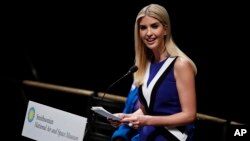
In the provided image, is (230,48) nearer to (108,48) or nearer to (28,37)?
(108,48)

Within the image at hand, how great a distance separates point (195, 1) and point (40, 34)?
6.88ft

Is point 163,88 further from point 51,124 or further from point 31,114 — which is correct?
point 31,114

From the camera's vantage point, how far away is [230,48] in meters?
3.33

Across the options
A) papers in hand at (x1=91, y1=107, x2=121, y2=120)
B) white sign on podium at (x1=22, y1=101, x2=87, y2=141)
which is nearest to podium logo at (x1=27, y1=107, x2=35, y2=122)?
white sign on podium at (x1=22, y1=101, x2=87, y2=141)

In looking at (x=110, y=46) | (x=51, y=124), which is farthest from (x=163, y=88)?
(x=110, y=46)

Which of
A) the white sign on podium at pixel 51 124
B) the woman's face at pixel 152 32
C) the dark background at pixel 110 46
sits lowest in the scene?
the white sign on podium at pixel 51 124

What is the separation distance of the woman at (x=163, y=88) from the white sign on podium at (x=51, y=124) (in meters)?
0.24

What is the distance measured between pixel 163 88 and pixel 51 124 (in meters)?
0.66

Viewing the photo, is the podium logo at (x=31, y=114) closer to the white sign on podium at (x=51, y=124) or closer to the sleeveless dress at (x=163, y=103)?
the white sign on podium at (x=51, y=124)

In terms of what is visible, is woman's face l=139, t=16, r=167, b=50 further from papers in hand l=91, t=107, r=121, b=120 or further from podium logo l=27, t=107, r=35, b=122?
podium logo l=27, t=107, r=35, b=122

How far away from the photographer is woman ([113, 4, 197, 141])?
2209mm

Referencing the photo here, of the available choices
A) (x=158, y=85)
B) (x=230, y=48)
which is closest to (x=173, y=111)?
(x=158, y=85)

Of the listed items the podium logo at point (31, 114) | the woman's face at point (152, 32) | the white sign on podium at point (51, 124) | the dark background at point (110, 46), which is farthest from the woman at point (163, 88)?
the dark background at point (110, 46)

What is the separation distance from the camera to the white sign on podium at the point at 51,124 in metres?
2.21
